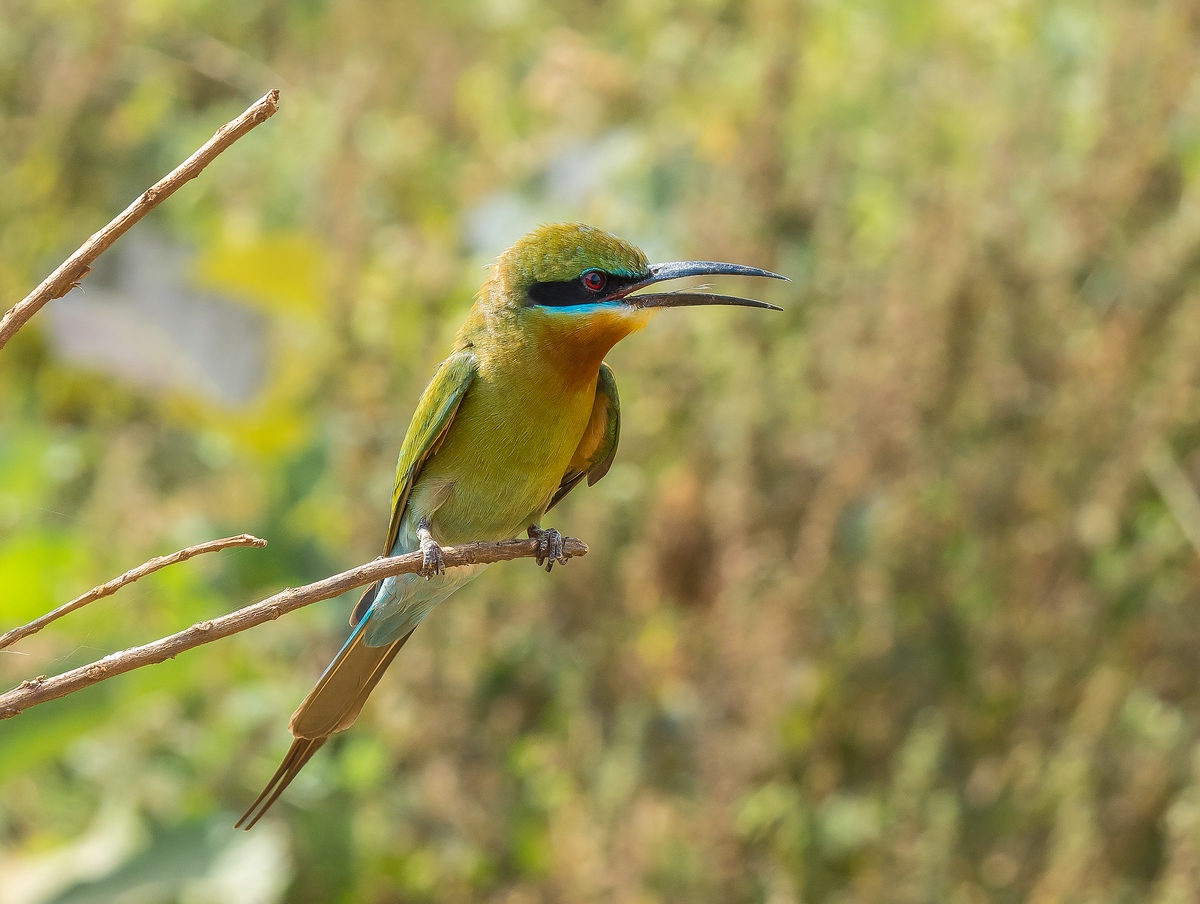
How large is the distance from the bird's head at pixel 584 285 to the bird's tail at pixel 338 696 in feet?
1.53

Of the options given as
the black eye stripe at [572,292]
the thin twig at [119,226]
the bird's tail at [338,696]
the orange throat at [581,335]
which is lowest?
the bird's tail at [338,696]

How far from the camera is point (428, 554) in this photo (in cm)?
145

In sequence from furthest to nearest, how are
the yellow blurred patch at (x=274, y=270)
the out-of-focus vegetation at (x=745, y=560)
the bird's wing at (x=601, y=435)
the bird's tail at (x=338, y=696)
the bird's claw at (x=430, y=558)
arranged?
the yellow blurred patch at (x=274, y=270) < the out-of-focus vegetation at (x=745, y=560) < the bird's wing at (x=601, y=435) < the bird's tail at (x=338, y=696) < the bird's claw at (x=430, y=558)

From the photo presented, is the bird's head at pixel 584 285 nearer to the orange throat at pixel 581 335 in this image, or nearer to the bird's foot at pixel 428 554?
the orange throat at pixel 581 335

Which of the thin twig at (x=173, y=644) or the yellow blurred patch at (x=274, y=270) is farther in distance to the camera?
the yellow blurred patch at (x=274, y=270)

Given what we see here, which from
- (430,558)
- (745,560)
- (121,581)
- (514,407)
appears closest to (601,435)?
(514,407)

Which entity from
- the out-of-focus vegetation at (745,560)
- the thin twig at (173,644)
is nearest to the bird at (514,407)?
the thin twig at (173,644)

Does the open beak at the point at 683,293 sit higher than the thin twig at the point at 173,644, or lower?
higher

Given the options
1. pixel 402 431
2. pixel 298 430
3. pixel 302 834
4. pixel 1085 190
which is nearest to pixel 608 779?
pixel 302 834

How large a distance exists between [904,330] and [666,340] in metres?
0.71

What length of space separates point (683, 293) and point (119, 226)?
2.63 feet

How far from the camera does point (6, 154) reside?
4.77 m

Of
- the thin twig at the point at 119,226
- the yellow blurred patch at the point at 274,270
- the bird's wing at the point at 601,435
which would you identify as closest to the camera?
the thin twig at the point at 119,226

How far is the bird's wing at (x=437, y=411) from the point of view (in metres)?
1.87
